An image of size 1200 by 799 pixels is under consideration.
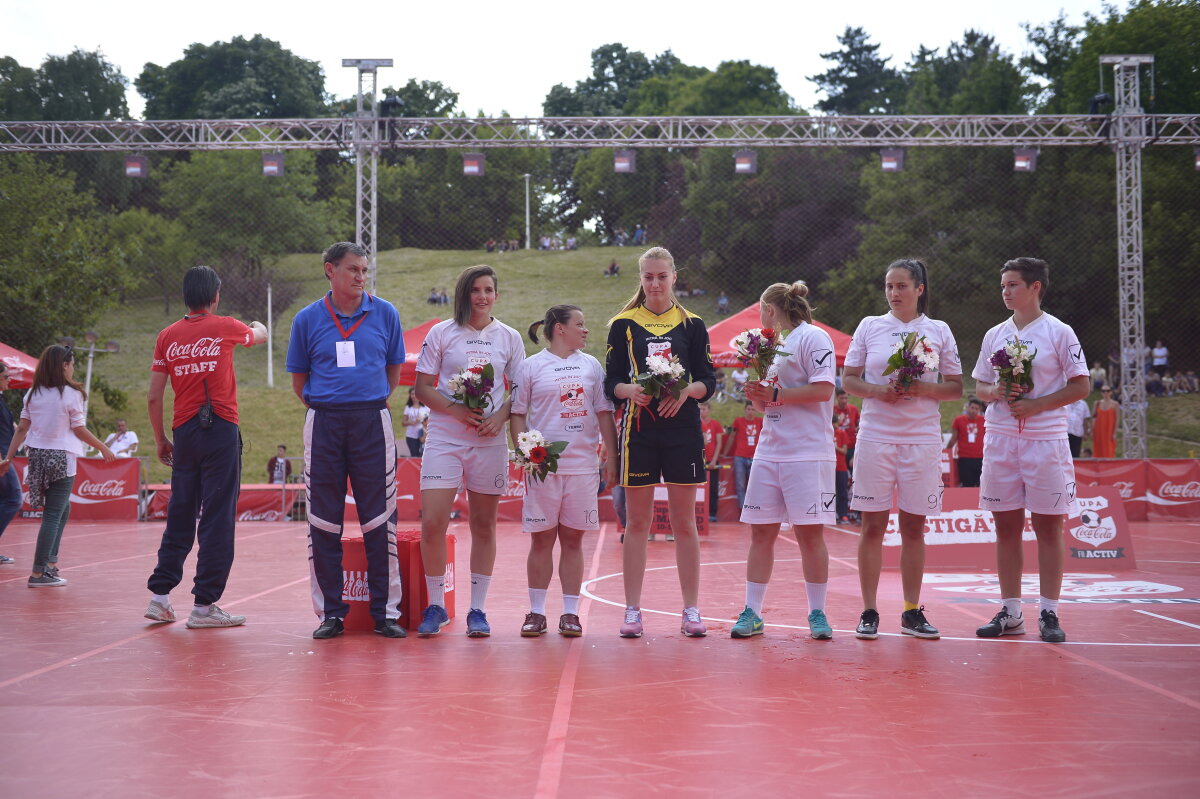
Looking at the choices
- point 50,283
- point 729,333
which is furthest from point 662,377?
point 50,283

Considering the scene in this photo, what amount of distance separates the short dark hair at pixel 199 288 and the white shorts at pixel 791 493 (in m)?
3.40

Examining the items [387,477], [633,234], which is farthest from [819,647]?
[633,234]

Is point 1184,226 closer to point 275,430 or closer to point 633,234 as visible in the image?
point 275,430

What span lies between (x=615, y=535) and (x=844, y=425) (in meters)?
4.30

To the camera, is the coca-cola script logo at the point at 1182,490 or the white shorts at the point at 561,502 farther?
the coca-cola script logo at the point at 1182,490

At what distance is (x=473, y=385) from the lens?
5656mm

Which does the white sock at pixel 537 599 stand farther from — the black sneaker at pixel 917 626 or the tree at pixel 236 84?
the tree at pixel 236 84

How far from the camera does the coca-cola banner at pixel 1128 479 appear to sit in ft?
51.3

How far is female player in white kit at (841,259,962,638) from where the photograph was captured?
5.75 m

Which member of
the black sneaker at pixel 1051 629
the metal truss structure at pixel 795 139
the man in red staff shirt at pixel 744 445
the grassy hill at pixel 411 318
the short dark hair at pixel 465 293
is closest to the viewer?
the black sneaker at pixel 1051 629

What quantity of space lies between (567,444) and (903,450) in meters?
1.89

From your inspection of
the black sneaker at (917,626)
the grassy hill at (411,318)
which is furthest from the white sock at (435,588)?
the grassy hill at (411,318)

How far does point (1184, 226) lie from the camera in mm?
32062

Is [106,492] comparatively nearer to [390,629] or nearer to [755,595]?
[390,629]
